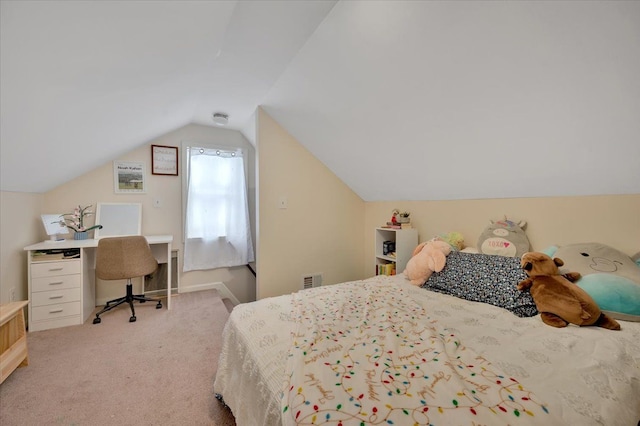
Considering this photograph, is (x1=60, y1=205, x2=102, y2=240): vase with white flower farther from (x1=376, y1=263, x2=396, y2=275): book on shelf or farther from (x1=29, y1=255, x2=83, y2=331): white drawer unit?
(x1=376, y1=263, x2=396, y2=275): book on shelf

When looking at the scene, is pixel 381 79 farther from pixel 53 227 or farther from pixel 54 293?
pixel 53 227

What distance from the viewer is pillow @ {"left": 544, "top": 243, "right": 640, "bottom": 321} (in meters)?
1.25

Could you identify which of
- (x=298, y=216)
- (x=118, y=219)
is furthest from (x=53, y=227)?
(x=298, y=216)

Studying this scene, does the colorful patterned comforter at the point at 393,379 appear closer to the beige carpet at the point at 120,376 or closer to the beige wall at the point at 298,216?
the beige carpet at the point at 120,376

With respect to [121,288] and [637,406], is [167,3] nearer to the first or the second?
[637,406]

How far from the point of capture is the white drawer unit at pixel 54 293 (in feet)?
7.73

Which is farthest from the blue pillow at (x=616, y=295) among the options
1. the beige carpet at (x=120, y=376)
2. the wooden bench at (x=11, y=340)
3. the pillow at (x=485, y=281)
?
the wooden bench at (x=11, y=340)

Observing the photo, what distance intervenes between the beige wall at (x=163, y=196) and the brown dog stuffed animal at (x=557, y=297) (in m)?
3.34

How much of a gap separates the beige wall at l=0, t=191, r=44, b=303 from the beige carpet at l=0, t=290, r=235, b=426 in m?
0.50

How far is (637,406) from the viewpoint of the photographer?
2.71 ft

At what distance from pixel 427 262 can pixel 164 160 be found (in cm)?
339

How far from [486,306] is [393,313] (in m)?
0.62

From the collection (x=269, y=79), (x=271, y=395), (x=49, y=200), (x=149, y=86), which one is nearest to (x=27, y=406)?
(x=271, y=395)

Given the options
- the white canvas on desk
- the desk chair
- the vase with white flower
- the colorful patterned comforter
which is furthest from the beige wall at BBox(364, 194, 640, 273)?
the vase with white flower
